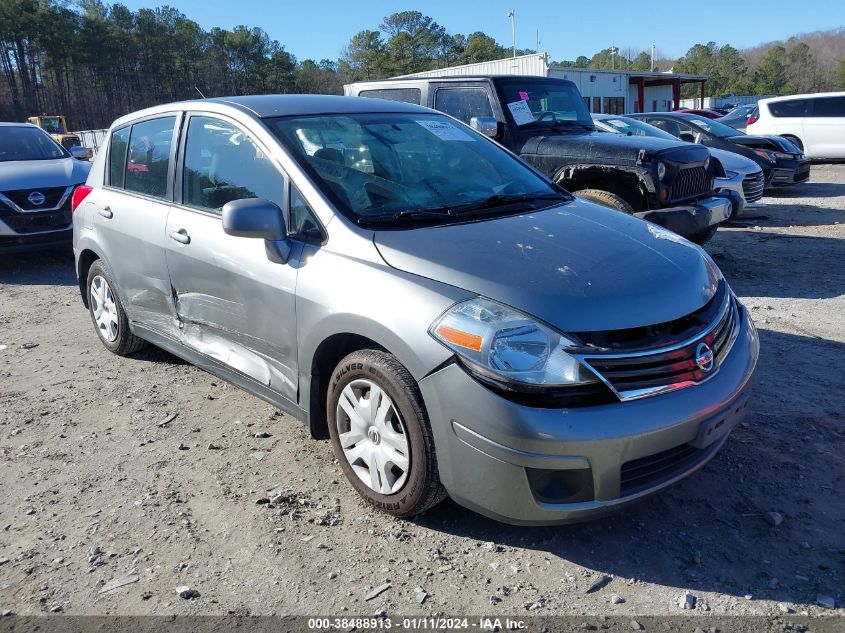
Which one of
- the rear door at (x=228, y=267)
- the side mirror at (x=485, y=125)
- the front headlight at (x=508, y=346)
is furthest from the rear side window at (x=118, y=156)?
the side mirror at (x=485, y=125)

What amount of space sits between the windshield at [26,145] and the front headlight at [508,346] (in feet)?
27.8

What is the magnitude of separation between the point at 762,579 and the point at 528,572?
2.81 feet

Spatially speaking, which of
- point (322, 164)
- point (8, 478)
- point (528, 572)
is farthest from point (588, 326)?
point (8, 478)

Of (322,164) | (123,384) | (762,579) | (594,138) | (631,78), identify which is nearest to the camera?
(762,579)

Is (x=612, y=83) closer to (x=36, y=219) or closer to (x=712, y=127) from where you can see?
(x=712, y=127)

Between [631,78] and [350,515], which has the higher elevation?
[631,78]

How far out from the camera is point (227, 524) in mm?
3064

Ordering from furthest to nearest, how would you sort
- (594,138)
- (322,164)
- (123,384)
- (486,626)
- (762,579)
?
1. (594,138)
2. (123,384)
3. (322,164)
4. (762,579)
5. (486,626)

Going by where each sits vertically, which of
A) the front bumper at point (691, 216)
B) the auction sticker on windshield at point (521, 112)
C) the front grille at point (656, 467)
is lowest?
the front grille at point (656, 467)

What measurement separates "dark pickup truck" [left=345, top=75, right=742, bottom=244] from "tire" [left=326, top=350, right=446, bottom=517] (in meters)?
4.02

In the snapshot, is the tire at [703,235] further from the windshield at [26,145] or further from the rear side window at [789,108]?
the rear side window at [789,108]

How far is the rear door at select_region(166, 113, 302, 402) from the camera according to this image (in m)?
3.30

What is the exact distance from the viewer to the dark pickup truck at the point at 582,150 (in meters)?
6.45

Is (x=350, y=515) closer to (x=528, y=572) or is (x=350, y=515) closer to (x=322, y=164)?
(x=528, y=572)
